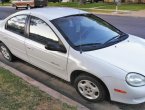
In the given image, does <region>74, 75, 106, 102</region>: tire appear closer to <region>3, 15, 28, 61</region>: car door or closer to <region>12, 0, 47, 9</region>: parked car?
<region>3, 15, 28, 61</region>: car door

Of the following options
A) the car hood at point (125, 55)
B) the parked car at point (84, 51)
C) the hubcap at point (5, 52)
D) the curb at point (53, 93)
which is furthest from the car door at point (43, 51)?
the hubcap at point (5, 52)

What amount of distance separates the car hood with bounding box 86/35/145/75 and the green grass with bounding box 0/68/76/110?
3.27 ft

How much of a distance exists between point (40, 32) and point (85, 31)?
3.04ft

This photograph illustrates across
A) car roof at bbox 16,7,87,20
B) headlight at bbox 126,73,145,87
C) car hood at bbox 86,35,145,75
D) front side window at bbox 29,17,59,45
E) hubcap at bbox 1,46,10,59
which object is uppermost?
car roof at bbox 16,7,87,20

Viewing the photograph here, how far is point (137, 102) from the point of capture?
4727mm

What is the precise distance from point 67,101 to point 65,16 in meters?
1.84

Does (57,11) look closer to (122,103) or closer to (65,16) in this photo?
(65,16)

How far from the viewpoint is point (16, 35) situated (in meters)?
6.82

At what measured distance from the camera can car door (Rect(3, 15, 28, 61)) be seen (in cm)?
662

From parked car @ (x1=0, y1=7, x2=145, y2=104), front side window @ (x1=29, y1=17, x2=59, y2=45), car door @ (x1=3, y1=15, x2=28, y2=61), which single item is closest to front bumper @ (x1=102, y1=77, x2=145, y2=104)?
parked car @ (x1=0, y1=7, x2=145, y2=104)

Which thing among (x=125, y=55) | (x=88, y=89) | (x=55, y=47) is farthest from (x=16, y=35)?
(x=125, y=55)

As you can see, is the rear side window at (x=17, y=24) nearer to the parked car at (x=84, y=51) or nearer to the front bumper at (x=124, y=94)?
the parked car at (x=84, y=51)

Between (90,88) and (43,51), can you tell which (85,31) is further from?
(90,88)

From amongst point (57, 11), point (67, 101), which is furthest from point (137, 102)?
point (57, 11)
